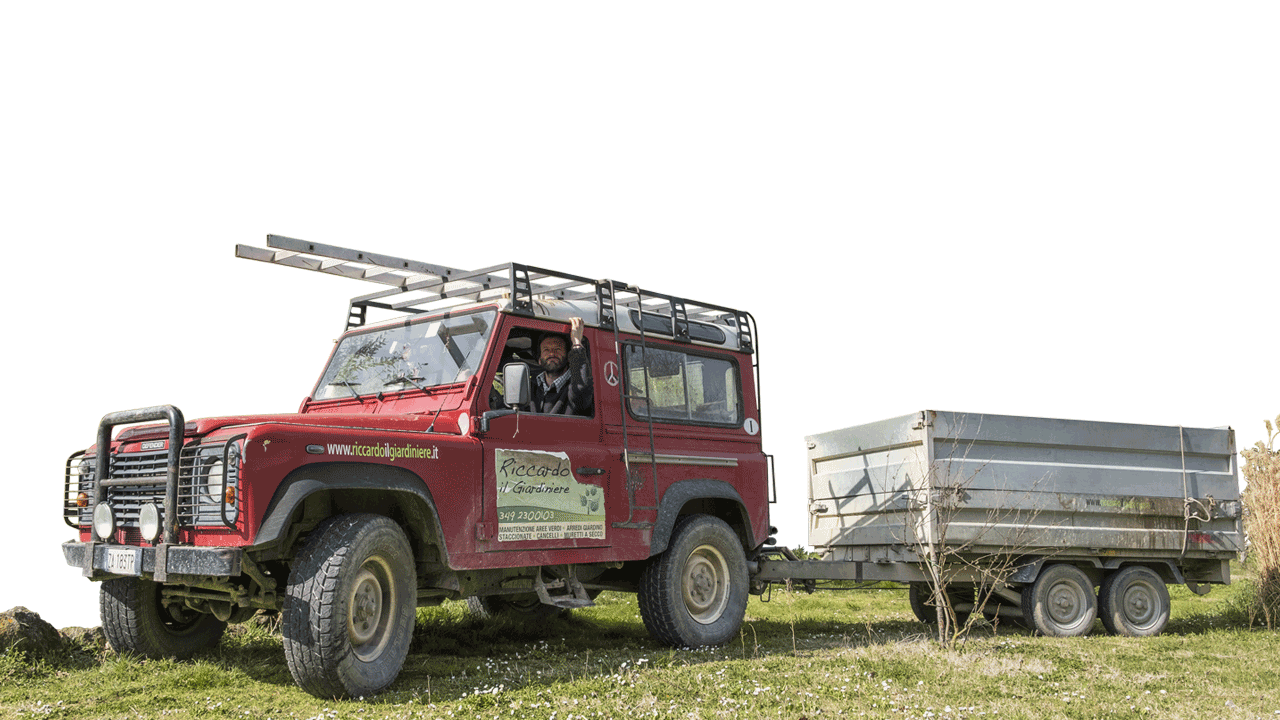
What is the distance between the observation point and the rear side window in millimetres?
9078

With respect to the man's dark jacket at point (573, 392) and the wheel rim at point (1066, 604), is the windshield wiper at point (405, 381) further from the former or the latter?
the wheel rim at point (1066, 604)

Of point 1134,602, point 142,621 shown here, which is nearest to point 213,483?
point 142,621

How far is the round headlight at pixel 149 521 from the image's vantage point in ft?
22.2

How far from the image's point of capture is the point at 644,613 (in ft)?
29.4

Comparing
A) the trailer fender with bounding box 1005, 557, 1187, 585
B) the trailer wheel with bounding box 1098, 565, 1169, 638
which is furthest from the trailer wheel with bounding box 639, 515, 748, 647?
the trailer wheel with bounding box 1098, 565, 1169, 638

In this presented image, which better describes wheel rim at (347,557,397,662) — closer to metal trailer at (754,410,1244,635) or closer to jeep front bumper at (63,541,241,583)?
jeep front bumper at (63,541,241,583)

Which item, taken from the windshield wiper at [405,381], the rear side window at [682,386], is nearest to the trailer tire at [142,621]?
the windshield wiper at [405,381]

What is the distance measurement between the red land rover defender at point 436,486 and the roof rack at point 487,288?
0.03 m

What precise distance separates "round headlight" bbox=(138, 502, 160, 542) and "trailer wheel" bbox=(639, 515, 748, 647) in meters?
4.04

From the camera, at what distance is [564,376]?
8555mm

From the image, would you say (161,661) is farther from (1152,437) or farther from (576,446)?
(1152,437)

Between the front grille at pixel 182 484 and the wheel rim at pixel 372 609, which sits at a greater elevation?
the front grille at pixel 182 484

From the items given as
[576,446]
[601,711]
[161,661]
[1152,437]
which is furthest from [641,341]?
[1152,437]

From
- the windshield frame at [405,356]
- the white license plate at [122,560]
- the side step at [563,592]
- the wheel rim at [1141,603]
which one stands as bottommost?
the wheel rim at [1141,603]
